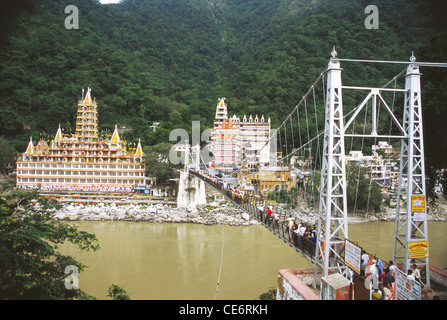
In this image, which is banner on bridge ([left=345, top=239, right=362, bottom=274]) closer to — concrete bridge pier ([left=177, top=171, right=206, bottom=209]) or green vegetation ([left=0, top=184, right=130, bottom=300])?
green vegetation ([left=0, top=184, right=130, bottom=300])

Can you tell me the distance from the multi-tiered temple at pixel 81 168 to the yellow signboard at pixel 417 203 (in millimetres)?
15728

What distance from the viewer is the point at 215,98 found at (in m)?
32.2

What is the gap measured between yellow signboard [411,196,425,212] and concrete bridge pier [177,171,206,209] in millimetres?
12760

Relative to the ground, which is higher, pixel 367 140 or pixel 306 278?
pixel 367 140

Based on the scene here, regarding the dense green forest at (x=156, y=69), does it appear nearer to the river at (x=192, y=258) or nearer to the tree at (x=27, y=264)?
the river at (x=192, y=258)

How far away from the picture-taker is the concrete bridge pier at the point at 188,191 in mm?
17203

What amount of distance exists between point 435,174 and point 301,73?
69.9 feet

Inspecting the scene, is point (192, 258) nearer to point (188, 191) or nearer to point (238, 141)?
point (188, 191)

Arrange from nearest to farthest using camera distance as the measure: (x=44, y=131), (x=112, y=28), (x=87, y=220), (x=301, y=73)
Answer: (x=87, y=220) < (x=44, y=131) < (x=301, y=73) < (x=112, y=28)

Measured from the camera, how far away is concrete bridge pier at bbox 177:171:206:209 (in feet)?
56.4

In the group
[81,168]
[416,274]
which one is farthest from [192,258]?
[81,168]

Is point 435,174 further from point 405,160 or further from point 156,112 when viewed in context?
point 156,112

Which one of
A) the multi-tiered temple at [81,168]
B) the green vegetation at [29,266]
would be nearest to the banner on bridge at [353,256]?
the green vegetation at [29,266]
